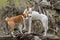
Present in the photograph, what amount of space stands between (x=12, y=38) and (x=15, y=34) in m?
0.14

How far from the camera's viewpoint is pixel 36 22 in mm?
7574

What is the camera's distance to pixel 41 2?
26.7 ft

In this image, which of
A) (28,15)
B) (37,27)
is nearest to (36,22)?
(37,27)

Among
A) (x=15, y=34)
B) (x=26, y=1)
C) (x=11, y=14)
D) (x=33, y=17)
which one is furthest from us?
(x=26, y=1)

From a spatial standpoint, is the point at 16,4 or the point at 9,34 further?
the point at 16,4

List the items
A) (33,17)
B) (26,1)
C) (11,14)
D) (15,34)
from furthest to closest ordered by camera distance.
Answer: (26,1)
(11,14)
(33,17)
(15,34)

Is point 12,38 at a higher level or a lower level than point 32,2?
lower

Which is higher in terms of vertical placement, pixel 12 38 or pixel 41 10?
pixel 41 10

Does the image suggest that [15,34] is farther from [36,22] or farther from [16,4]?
[16,4]

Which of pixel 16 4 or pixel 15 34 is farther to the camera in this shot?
pixel 16 4

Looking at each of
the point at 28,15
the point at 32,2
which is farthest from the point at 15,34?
the point at 32,2

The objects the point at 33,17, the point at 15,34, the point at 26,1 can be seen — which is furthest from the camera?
the point at 26,1

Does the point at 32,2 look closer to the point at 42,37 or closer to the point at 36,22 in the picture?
the point at 36,22

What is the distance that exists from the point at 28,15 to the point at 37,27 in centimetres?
70
